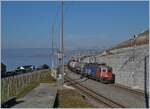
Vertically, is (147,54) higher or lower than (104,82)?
higher

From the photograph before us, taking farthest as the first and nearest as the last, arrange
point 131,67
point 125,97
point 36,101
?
point 131,67, point 125,97, point 36,101

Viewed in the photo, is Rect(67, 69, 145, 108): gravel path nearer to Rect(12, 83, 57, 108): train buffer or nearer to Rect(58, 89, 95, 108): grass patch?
Rect(58, 89, 95, 108): grass patch

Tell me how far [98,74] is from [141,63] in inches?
481

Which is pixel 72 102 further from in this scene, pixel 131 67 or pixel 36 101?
pixel 131 67

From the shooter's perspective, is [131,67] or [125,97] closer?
[125,97]

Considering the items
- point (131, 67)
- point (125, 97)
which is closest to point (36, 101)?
point (125, 97)

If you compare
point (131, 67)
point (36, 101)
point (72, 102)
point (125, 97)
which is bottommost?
point (125, 97)

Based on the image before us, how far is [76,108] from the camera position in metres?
20.6

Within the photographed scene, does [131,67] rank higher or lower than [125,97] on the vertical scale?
higher

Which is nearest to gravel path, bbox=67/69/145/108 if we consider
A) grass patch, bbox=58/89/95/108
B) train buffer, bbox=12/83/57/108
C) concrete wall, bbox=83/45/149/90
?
grass patch, bbox=58/89/95/108

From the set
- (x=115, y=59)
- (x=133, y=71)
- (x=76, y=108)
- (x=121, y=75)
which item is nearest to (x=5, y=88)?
(x=76, y=108)

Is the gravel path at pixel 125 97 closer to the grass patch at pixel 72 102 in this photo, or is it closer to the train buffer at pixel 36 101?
the grass patch at pixel 72 102

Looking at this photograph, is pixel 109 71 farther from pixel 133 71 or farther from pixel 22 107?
pixel 22 107

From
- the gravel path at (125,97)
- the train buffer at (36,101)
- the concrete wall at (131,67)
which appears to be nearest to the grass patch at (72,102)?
the train buffer at (36,101)
